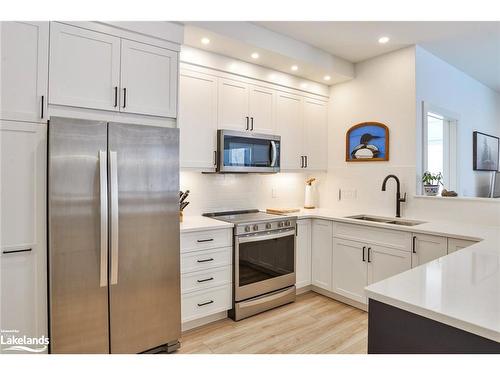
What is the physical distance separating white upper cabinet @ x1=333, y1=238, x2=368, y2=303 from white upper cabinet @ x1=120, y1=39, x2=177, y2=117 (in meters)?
2.10

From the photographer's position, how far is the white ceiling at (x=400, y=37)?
2.93m

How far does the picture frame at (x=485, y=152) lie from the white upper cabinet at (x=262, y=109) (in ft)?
10.3

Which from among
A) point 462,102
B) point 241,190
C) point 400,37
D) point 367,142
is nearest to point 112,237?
point 241,190

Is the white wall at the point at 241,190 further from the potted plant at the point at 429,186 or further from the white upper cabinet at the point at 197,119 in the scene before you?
the potted plant at the point at 429,186

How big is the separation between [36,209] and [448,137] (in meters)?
4.64

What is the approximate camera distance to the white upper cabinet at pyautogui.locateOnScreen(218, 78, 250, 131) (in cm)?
314

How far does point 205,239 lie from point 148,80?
133 centimetres

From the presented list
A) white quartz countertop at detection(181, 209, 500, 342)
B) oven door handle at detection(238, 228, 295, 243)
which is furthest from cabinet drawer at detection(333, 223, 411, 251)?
white quartz countertop at detection(181, 209, 500, 342)

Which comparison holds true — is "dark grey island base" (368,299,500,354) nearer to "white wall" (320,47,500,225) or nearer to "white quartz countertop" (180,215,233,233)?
"white quartz countertop" (180,215,233,233)

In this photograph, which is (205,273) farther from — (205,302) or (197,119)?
(197,119)

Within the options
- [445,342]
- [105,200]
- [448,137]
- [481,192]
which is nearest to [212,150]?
[105,200]

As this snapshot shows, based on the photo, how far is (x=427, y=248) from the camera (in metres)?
2.62

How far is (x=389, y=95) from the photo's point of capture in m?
3.49
